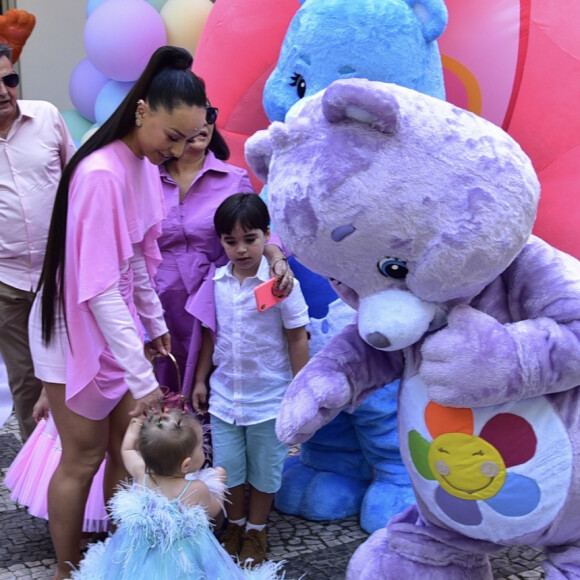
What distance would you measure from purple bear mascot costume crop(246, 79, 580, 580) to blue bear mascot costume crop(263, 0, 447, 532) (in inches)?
32.8

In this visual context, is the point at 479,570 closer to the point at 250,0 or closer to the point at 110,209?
the point at 110,209

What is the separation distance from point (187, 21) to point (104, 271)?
11.1 ft

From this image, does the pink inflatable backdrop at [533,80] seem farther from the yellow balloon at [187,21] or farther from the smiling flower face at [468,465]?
the yellow balloon at [187,21]

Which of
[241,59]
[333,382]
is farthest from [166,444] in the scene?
[241,59]

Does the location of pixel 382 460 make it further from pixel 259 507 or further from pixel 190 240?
pixel 190 240

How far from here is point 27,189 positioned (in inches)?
121

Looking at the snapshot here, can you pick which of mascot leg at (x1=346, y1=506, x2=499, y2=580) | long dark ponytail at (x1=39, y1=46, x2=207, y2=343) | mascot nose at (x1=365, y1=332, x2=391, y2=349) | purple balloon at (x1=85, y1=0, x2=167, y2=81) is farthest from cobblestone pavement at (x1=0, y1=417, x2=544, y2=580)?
purple balloon at (x1=85, y1=0, x2=167, y2=81)

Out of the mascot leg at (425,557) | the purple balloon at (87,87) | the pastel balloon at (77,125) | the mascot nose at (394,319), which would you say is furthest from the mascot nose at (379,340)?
the pastel balloon at (77,125)

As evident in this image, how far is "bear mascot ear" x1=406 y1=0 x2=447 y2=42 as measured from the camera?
103 inches

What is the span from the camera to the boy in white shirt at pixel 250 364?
2.86 meters

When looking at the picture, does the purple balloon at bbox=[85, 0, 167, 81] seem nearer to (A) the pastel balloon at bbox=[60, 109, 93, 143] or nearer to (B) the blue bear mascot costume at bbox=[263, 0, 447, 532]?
(A) the pastel balloon at bbox=[60, 109, 93, 143]

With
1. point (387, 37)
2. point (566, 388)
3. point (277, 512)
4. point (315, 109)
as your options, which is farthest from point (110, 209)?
point (277, 512)

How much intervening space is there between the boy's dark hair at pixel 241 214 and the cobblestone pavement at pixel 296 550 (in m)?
1.17

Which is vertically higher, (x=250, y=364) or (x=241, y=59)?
(x=241, y=59)
